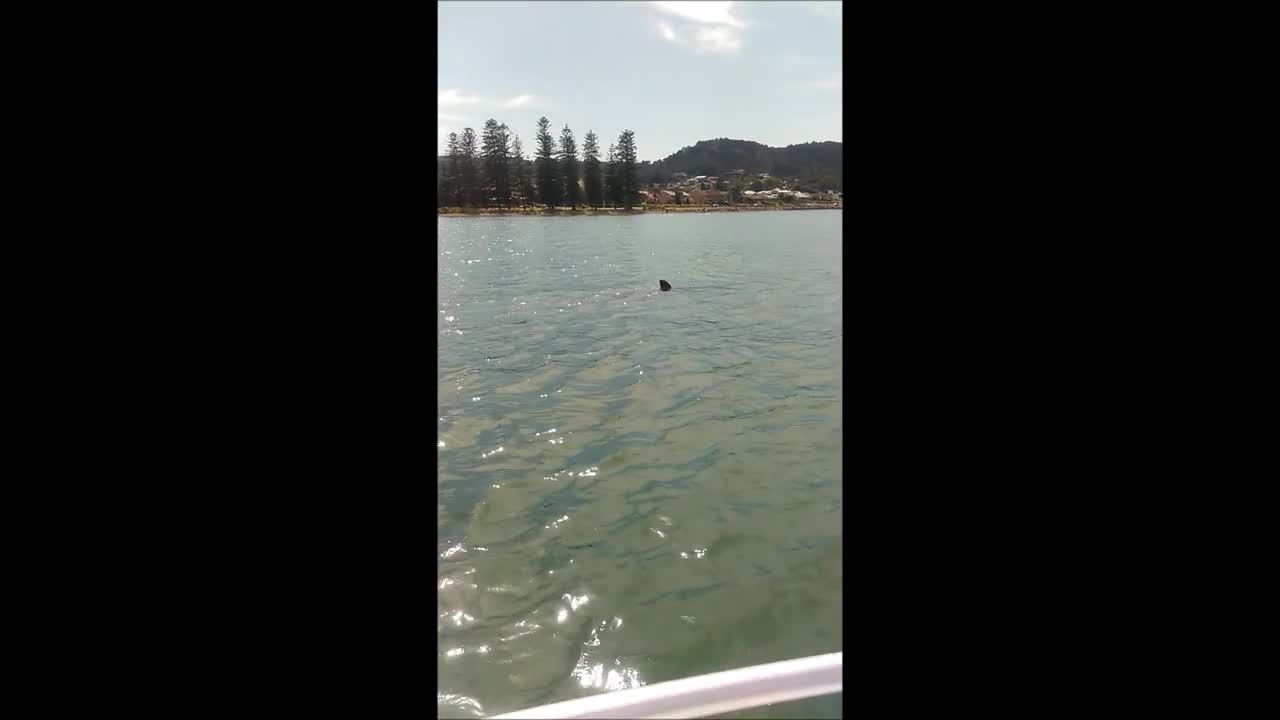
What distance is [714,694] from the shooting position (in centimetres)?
163

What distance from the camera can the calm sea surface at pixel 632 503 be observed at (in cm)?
301

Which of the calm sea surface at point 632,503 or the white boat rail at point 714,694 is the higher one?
the white boat rail at point 714,694

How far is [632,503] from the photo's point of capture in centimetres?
466

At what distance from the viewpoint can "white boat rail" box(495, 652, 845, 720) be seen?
150 cm

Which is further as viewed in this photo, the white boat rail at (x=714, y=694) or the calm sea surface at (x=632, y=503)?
the calm sea surface at (x=632, y=503)

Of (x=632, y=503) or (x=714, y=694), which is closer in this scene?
(x=714, y=694)

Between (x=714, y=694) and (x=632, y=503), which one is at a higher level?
(x=714, y=694)

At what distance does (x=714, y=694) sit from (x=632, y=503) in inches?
120

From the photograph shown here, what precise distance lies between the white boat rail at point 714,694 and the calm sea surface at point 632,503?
0.04 m
